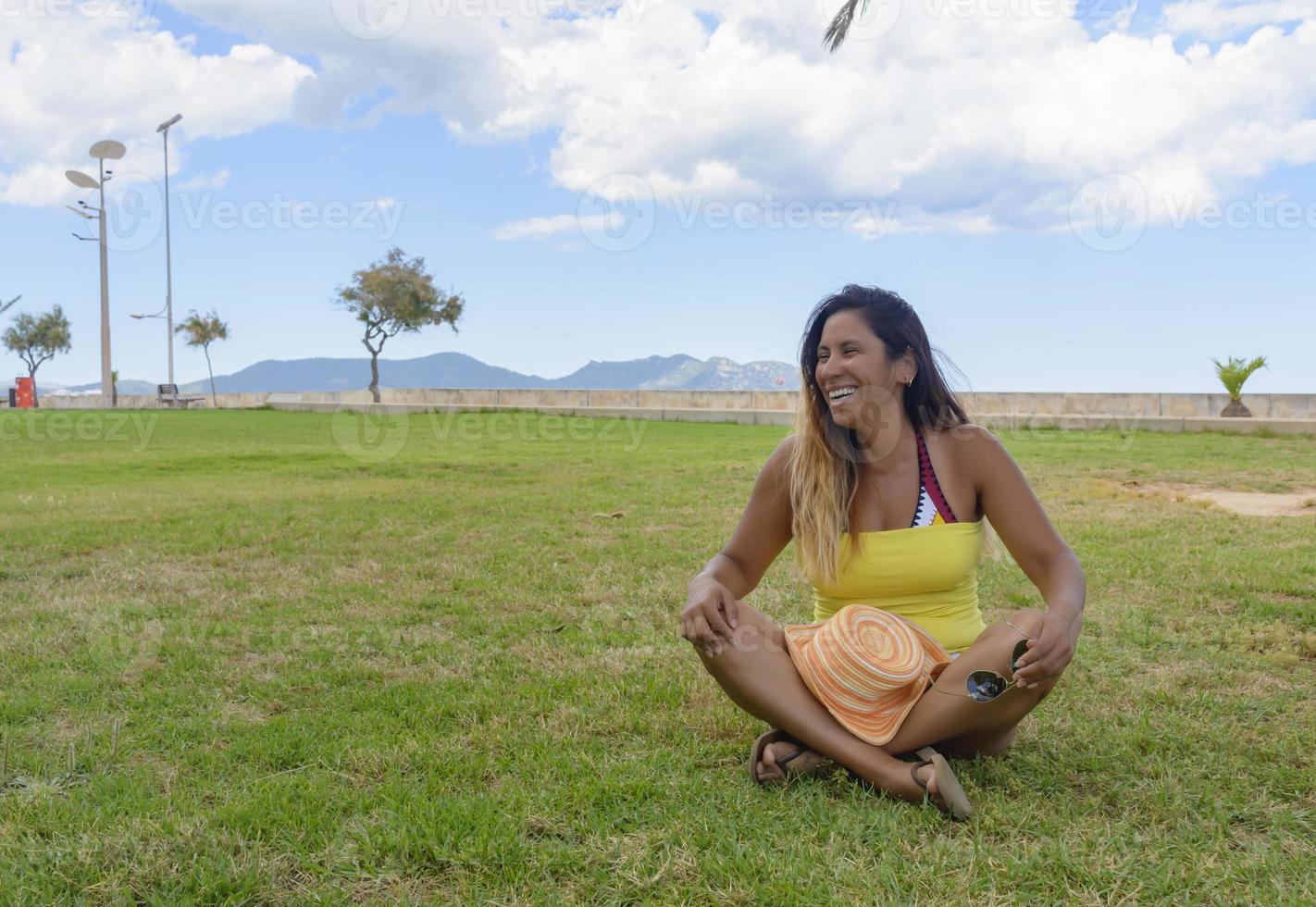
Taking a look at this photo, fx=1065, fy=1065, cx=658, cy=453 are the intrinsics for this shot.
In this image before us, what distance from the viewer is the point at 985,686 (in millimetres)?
2836

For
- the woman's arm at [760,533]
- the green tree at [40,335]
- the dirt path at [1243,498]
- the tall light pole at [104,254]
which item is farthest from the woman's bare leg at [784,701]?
the green tree at [40,335]

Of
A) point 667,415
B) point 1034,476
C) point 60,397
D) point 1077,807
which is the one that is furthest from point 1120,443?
point 60,397

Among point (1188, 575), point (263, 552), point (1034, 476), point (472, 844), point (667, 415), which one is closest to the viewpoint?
point (472, 844)

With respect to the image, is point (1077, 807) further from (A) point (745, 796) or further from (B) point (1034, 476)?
(B) point (1034, 476)

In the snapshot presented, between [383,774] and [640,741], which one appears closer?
[383,774]

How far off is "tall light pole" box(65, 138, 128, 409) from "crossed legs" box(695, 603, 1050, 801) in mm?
35165

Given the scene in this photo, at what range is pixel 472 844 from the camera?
8.59ft

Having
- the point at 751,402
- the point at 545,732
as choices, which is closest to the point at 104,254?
the point at 751,402

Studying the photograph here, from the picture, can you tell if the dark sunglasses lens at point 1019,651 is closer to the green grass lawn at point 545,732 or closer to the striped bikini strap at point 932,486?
the green grass lawn at point 545,732

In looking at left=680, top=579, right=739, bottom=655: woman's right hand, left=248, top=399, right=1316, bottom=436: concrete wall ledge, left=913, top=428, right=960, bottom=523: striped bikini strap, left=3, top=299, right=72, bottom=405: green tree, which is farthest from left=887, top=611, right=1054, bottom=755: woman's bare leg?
left=3, top=299, right=72, bottom=405: green tree

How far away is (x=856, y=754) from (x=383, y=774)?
1390mm

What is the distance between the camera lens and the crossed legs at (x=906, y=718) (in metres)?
2.86

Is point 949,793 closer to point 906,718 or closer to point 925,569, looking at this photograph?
point 906,718

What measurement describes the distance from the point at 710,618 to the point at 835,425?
0.77 m
